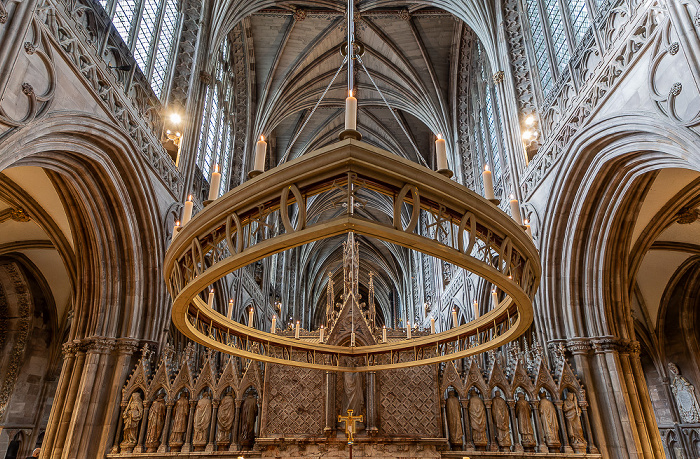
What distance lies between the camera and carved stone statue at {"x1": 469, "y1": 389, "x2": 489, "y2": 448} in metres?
7.59

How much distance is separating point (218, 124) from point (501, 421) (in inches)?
448

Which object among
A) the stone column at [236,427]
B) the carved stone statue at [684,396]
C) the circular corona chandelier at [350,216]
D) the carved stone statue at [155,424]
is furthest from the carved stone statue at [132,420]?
the carved stone statue at [684,396]

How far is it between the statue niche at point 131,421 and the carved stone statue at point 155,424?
200 millimetres

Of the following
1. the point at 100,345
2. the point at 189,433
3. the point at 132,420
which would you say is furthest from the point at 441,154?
the point at 100,345

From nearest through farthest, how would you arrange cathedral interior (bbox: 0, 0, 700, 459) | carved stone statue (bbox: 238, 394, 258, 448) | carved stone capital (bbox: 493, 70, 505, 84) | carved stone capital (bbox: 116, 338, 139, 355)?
1. cathedral interior (bbox: 0, 0, 700, 459)
2. carved stone statue (bbox: 238, 394, 258, 448)
3. carved stone capital (bbox: 116, 338, 139, 355)
4. carved stone capital (bbox: 493, 70, 505, 84)

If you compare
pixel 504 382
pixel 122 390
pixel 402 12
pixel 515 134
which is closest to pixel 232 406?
pixel 122 390

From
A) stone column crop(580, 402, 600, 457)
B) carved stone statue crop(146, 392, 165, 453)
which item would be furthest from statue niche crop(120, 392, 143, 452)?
stone column crop(580, 402, 600, 457)

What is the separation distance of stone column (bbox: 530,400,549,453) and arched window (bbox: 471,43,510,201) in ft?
19.9

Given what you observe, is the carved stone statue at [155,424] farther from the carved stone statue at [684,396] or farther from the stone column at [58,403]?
the carved stone statue at [684,396]

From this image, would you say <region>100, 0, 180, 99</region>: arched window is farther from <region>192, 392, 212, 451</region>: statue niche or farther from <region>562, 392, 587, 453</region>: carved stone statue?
<region>562, 392, 587, 453</region>: carved stone statue

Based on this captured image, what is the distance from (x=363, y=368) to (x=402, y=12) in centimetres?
1418

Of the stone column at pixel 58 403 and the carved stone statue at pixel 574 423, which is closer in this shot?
the carved stone statue at pixel 574 423

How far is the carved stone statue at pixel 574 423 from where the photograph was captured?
7324mm

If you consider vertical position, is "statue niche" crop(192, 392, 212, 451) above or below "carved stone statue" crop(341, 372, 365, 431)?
below
